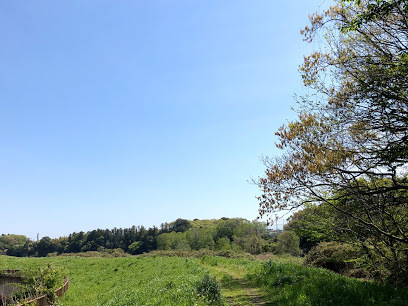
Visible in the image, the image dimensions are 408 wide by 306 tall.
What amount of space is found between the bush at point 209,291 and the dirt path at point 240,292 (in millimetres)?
804

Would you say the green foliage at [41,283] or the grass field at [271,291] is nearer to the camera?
the grass field at [271,291]

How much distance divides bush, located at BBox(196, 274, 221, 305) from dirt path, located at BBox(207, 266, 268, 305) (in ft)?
2.64

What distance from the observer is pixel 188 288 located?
11578 millimetres

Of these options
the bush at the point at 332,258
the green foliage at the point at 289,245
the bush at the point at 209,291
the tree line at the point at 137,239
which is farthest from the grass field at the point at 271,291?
the tree line at the point at 137,239

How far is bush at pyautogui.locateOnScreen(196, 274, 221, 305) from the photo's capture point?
1038 centimetres

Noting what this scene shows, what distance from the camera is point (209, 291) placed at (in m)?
11.0

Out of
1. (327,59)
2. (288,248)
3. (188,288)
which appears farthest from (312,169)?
(288,248)

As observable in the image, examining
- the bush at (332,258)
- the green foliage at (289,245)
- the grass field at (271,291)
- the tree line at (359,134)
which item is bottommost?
the green foliage at (289,245)

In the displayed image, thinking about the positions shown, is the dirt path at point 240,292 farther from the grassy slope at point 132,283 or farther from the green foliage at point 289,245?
the green foliage at point 289,245

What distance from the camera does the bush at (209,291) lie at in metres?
10.4

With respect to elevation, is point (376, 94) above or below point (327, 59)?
below

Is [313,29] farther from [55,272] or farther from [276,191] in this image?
[55,272]

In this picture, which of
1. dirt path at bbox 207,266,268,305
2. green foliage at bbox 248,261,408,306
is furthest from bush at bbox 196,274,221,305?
green foliage at bbox 248,261,408,306

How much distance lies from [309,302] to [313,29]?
10037 mm
